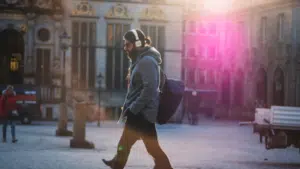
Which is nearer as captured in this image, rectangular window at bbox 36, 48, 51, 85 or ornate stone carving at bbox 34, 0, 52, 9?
ornate stone carving at bbox 34, 0, 52, 9

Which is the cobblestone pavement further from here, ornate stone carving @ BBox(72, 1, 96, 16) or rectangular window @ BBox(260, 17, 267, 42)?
rectangular window @ BBox(260, 17, 267, 42)

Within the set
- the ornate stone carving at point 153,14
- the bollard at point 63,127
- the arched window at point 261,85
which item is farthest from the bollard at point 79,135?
the arched window at point 261,85

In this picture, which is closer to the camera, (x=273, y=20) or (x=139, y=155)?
(x=139, y=155)

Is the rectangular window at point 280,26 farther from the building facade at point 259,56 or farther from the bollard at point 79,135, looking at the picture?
the bollard at point 79,135

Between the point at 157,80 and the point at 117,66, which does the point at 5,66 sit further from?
the point at 157,80

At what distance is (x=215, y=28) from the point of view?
235 feet

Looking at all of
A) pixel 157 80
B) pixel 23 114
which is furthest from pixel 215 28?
pixel 157 80

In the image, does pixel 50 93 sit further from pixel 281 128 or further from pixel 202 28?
pixel 202 28

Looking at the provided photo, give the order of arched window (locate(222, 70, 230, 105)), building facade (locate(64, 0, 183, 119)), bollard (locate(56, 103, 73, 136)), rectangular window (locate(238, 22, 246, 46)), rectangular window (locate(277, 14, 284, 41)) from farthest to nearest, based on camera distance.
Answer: arched window (locate(222, 70, 230, 105))
rectangular window (locate(238, 22, 246, 46))
rectangular window (locate(277, 14, 284, 41))
building facade (locate(64, 0, 183, 119))
bollard (locate(56, 103, 73, 136))

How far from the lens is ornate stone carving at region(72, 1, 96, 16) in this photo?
4133 cm

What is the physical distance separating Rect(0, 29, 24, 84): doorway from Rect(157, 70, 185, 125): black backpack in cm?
3289

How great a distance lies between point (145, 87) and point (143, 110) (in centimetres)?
30

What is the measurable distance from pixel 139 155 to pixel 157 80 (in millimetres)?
7905

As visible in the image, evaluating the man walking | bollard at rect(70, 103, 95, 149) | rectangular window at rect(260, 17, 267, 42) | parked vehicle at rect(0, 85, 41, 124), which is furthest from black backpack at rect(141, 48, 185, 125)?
rectangular window at rect(260, 17, 267, 42)
